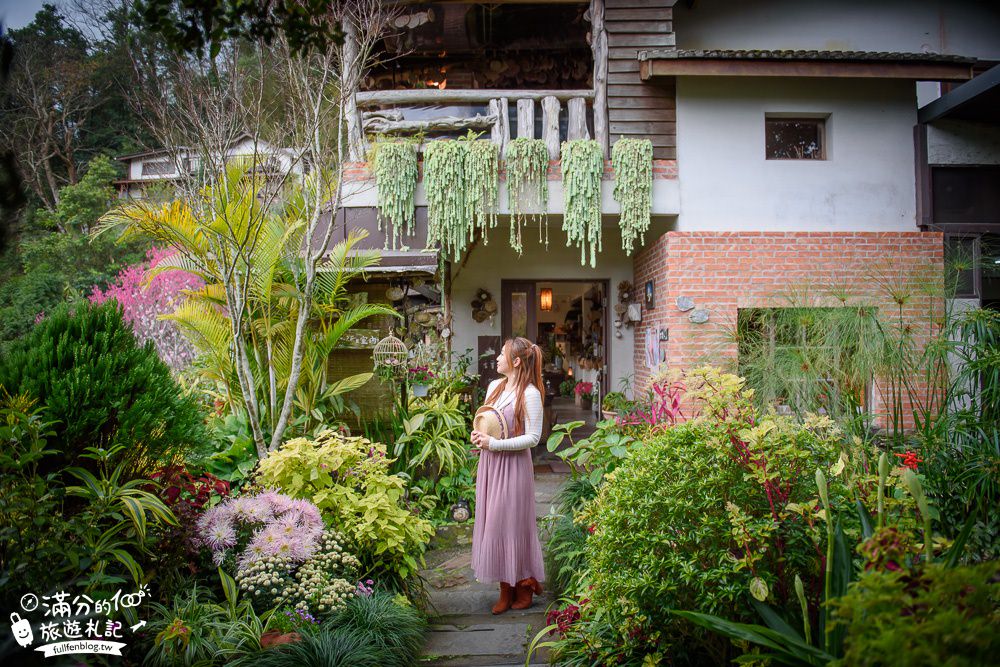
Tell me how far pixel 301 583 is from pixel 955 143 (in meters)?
7.85

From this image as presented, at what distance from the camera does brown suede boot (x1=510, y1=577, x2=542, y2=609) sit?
142 inches

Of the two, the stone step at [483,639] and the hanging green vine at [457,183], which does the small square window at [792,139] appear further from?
the stone step at [483,639]

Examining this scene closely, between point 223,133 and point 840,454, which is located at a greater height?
point 223,133

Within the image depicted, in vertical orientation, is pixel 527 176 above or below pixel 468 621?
above

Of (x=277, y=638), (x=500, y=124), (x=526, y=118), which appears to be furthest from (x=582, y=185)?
(x=277, y=638)

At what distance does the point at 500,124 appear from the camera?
6359 mm

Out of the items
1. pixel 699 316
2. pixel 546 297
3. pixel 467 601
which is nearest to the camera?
pixel 467 601

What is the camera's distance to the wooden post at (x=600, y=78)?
639 centimetres

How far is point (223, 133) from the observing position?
13.7ft

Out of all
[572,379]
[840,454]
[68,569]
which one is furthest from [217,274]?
[572,379]

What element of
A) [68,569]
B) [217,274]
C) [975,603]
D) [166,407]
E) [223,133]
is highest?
[223,133]

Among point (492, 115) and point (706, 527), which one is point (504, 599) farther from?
point (492, 115)

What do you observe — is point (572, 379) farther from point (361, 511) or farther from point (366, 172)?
point (361, 511)

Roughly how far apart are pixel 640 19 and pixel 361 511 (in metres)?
6.10
